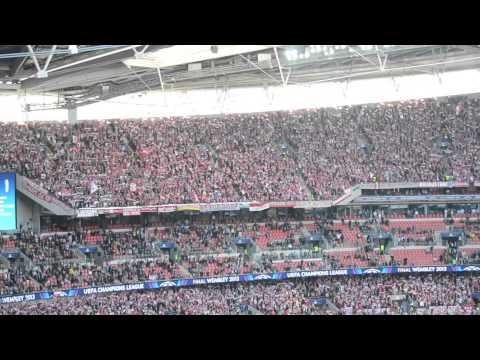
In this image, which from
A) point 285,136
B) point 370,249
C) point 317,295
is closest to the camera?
point 317,295

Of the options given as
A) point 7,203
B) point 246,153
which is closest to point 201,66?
point 246,153

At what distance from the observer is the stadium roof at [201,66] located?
84.1 feet

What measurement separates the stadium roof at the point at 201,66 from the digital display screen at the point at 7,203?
150 inches

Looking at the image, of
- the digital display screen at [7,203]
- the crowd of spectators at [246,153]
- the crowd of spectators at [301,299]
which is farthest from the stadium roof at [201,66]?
the crowd of spectators at [301,299]

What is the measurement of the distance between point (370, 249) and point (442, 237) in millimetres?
3566

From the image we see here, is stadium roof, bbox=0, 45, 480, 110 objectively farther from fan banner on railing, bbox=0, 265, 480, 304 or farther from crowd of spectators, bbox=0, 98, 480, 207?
fan banner on railing, bbox=0, 265, 480, 304

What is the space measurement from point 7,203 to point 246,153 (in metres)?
13.0

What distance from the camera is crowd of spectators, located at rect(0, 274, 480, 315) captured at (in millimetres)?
28125

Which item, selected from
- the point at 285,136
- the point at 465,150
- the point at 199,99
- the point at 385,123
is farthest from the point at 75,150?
the point at 465,150

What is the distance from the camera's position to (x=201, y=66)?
30.2 meters

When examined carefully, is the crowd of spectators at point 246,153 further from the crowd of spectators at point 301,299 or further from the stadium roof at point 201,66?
the crowd of spectators at point 301,299

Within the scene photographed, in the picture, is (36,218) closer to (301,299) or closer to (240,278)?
(240,278)
